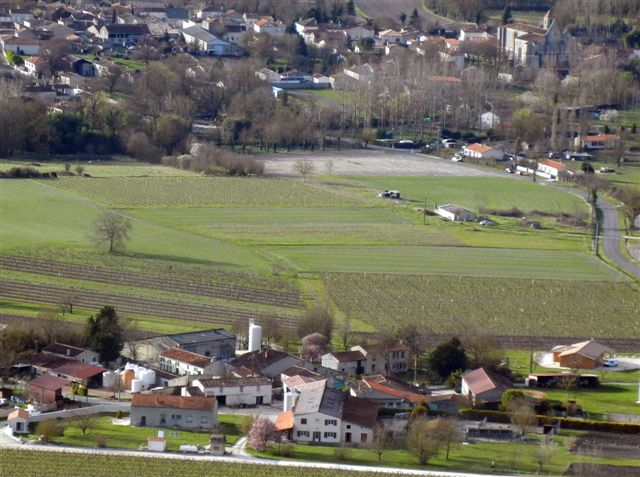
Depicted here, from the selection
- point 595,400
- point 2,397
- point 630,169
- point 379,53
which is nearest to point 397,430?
point 595,400

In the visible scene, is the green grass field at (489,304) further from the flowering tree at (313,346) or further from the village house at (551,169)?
the village house at (551,169)

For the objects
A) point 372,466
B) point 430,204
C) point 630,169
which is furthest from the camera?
point 630,169

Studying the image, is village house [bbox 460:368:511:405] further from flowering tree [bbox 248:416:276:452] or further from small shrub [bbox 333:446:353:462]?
flowering tree [bbox 248:416:276:452]

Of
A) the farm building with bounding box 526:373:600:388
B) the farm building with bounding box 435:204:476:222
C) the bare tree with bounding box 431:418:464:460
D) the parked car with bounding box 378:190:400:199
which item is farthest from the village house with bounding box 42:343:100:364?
the parked car with bounding box 378:190:400:199

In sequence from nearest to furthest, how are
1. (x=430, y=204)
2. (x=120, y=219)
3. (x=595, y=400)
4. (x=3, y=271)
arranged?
1. (x=595, y=400)
2. (x=3, y=271)
3. (x=120, y=219)
4. (x=430, y=204)

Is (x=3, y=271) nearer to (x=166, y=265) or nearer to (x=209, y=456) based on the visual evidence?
(x=166, y=265)

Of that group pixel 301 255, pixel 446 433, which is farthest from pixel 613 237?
pixel 446 433

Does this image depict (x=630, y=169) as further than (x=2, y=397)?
Yes
